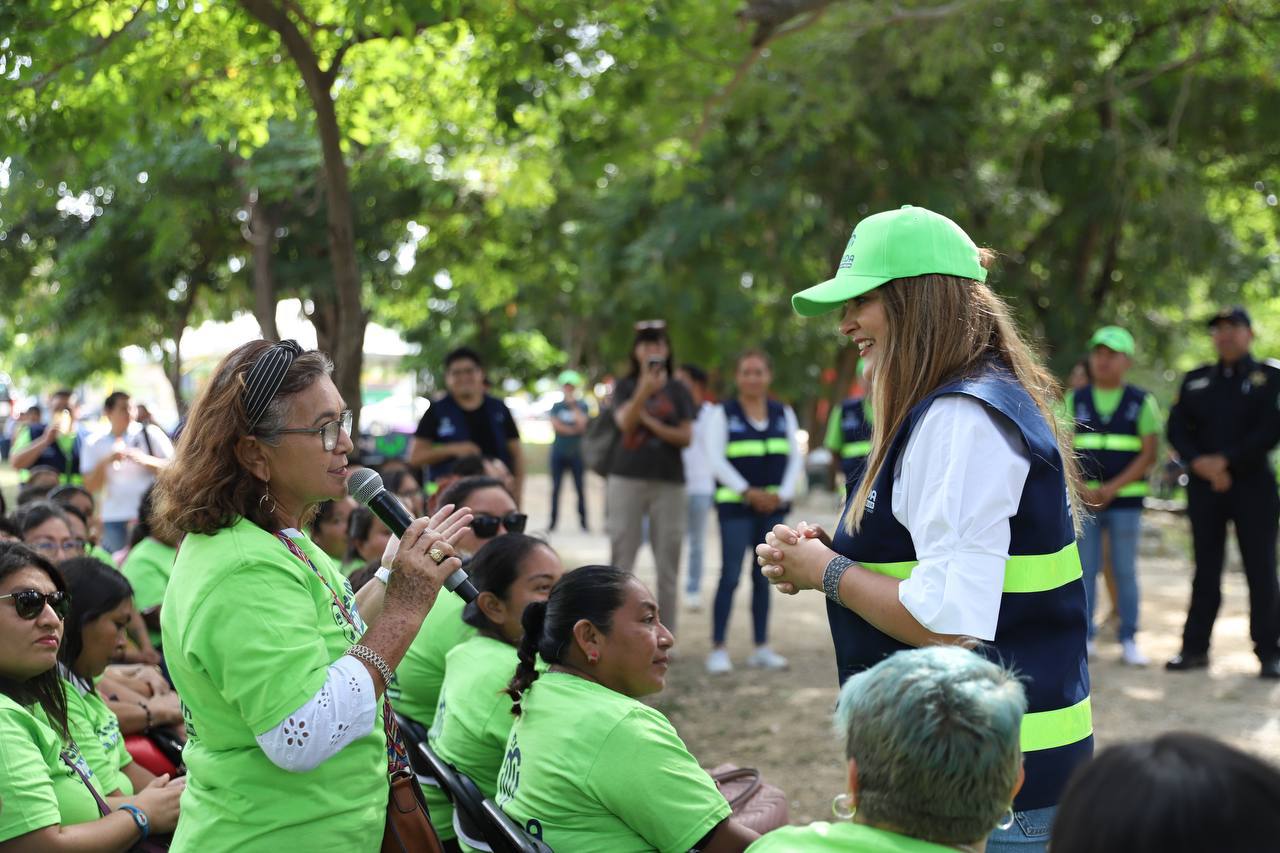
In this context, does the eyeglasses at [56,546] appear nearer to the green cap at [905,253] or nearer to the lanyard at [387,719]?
the lanyard at [387,719]

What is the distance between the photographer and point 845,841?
191 cm

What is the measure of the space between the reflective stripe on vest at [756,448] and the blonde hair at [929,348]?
18.2ft

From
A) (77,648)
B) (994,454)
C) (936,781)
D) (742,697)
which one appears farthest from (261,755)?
(742,697)

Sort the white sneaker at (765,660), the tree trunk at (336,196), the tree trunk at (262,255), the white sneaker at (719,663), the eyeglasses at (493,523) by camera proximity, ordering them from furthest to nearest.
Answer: the tree trunk at (262,255), the white sneaker at (765,660), the white sneaker at (719,663), the tree trunk at (336,196), the eyeglasses at (493,523)

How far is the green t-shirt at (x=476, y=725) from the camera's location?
3.59 metres

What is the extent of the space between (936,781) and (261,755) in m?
1.28

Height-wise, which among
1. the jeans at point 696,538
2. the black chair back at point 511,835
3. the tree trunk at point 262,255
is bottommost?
the jeans at point 696,538

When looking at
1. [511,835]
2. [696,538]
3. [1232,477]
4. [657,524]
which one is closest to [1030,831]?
[511,835]

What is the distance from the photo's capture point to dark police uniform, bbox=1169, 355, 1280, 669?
764cm

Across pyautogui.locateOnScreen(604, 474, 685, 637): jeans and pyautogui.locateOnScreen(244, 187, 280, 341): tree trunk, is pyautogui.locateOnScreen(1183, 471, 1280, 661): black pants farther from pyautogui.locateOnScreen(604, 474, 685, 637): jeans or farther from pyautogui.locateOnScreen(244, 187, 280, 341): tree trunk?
pyautogui.locateOnScreen(244, 187, 280, 341): tree trunk

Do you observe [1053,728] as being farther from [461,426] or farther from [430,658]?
[461,426]

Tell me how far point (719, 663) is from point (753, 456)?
52.7 inches

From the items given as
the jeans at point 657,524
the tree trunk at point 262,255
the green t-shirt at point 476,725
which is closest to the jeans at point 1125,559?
the jeans at point 657,524

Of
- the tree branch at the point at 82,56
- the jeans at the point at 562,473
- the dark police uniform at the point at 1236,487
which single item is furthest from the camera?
the jeans at the point at 562,473
